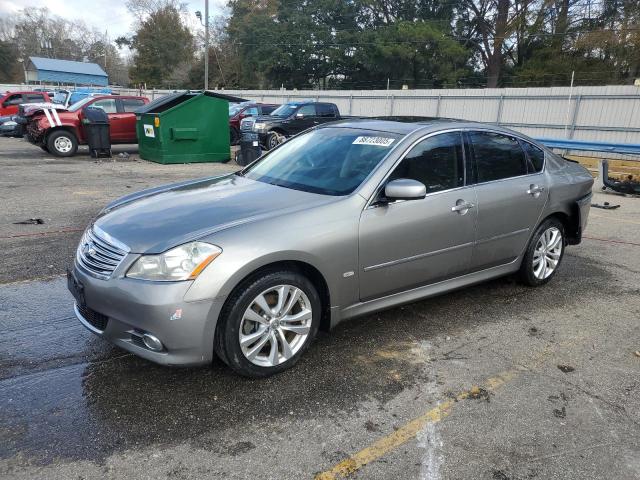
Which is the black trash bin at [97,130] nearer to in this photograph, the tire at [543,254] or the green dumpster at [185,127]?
the green dumpster at [185,127]

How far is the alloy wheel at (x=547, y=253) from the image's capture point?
16.2ft

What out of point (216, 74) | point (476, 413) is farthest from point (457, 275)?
point (216, 74)

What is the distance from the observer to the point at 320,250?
10.6 ft

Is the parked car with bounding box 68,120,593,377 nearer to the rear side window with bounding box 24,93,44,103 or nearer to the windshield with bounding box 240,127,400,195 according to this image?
the windshield with bounding box 240,127,400,195

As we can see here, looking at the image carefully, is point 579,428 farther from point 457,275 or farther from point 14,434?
point 14,434

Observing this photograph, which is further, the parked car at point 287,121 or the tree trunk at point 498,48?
the tree trunk at point 498,48

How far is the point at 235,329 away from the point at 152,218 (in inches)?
36.8

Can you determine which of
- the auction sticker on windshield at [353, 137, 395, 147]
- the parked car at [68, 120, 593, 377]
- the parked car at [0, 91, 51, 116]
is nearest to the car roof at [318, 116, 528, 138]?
the parked car at [68, 120, 593, 377]

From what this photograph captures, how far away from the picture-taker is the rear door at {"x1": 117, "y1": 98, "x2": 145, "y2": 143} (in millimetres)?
15430

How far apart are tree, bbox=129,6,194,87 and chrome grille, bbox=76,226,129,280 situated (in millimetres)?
61650

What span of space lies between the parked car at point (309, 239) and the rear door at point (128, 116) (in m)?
12.4

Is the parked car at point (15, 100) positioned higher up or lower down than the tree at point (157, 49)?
lower down

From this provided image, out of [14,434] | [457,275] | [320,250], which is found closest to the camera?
[14,434]

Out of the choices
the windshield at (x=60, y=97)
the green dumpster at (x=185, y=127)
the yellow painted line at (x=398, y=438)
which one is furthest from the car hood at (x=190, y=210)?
the windshield at (x=60, y=97)
